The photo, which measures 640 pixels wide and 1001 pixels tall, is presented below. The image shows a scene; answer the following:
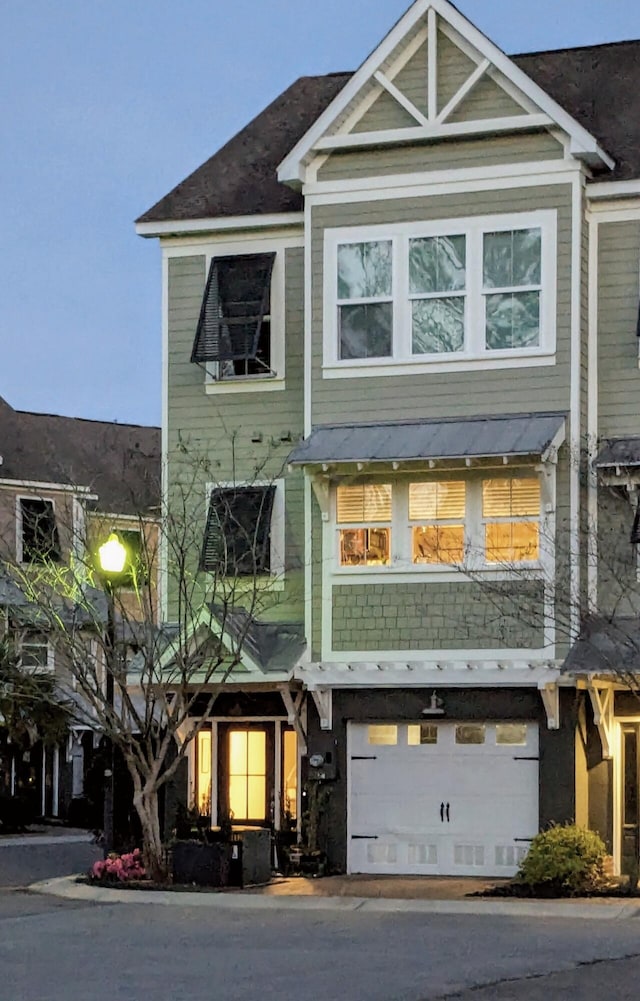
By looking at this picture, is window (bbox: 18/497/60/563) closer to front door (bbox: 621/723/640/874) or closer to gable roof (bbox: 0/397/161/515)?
gable roof (bbox: 0/397/161/515)

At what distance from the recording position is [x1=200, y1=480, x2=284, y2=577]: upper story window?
2608 cm

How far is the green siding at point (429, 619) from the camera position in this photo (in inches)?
958

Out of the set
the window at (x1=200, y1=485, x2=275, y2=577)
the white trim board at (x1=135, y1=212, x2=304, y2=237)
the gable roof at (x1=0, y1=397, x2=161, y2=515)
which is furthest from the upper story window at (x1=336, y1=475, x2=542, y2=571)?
A: the gable roof at (x1=0, y1=397, x2=161, y2=515)

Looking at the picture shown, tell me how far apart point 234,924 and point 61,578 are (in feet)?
27.1

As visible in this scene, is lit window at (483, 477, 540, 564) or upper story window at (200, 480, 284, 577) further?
upper story window at (200, 480, 284, 577)

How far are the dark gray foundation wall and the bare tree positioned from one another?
1.85 m

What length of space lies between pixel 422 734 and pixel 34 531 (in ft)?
30.6

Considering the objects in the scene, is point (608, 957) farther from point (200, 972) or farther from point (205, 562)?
point (205, 562)

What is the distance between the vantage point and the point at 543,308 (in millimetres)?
24641

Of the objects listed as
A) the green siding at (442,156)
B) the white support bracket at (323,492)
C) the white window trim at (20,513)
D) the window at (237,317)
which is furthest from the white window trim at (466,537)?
the white window trim at (20,513)

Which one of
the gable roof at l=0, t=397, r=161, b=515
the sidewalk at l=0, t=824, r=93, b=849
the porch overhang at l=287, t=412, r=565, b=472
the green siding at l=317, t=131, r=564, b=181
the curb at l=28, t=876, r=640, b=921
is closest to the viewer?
the curb at l=28, t=876, r=640, b=921

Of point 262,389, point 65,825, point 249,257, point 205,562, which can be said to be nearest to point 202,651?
point 205,562

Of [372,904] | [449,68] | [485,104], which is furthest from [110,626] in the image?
[449,68]

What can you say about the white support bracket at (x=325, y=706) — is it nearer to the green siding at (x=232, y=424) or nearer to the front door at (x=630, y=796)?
the green siding at (x=232, y=424)
